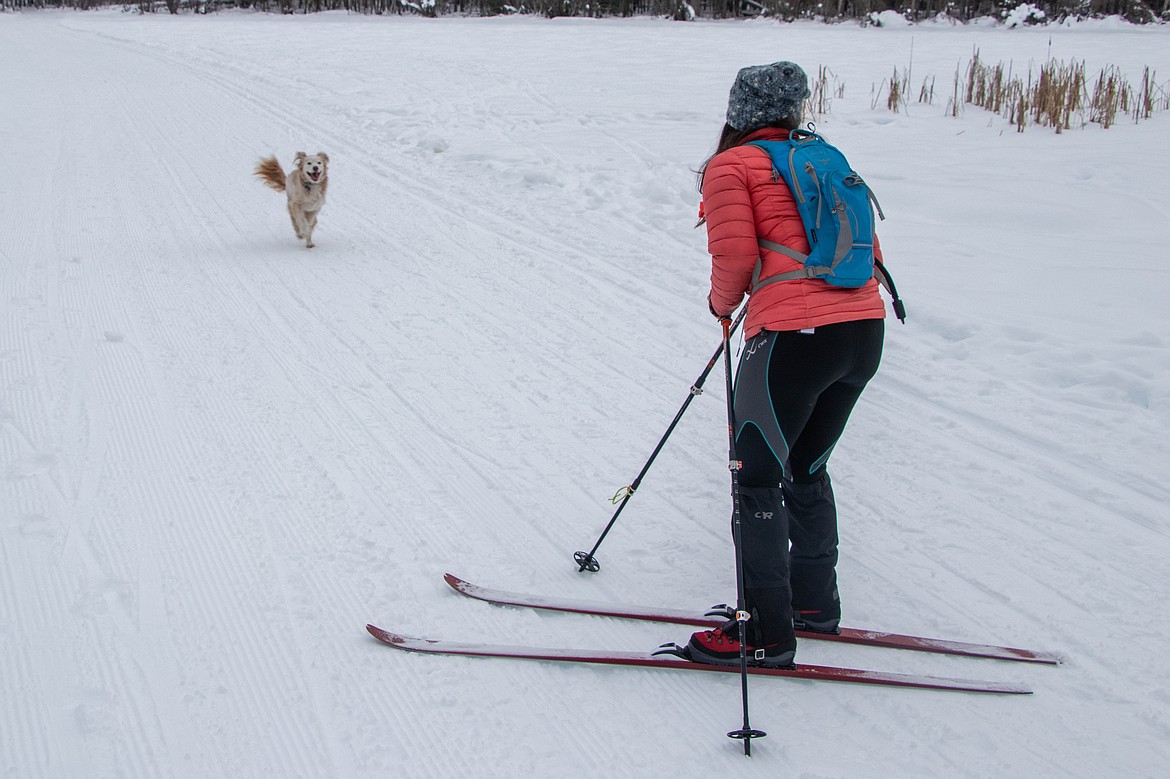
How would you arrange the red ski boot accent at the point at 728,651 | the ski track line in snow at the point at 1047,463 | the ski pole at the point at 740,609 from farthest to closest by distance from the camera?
the ski track line in snow at the point at 1047,463 < the red ski boot accent at the point at 728,651 < the ski pole at the point at 740,609

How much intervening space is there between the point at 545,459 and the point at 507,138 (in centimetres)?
738

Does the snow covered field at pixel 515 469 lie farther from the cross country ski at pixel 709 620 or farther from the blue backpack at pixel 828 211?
the blue backpack at pixel 828 211

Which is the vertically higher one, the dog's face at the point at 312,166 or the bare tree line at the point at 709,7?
the bare tree line at the point at 709,7

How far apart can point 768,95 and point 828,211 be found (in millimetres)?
408

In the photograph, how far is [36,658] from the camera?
272 centimetres

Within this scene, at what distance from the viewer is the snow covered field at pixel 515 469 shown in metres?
2.58

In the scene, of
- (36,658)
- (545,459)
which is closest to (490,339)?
(545,459)

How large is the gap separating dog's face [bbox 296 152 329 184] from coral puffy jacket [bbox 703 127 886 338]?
537 centimetres

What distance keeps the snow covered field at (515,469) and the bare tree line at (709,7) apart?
13.8 m

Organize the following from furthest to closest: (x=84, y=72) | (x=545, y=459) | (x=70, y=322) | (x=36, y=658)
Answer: (x=84, y=72) → (x=70, y=322) → (x=545, y=459) → (x=36, y=658)

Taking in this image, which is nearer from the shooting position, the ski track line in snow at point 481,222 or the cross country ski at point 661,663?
the cross country ski at point 661,663

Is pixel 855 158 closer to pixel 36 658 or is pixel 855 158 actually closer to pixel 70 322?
pixel 70 322

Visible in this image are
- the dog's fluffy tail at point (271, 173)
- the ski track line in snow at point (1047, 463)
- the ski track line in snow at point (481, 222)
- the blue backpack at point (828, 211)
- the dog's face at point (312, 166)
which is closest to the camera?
the blue backpack at point (828, 211)

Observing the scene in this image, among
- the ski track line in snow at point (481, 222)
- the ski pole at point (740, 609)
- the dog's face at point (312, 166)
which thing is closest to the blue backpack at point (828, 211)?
the ski pole at point (740, 609)
